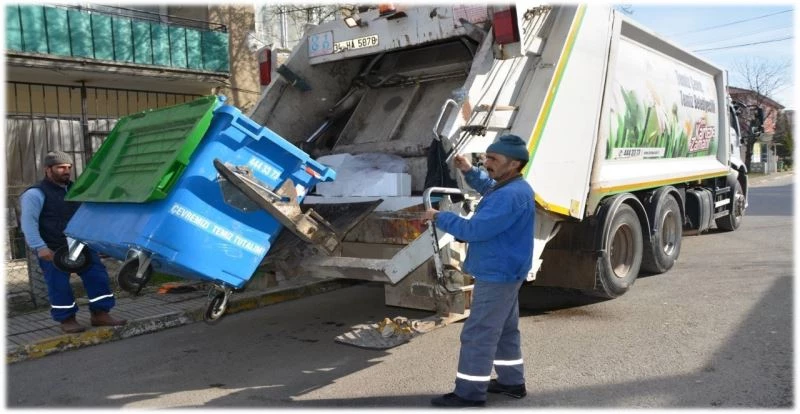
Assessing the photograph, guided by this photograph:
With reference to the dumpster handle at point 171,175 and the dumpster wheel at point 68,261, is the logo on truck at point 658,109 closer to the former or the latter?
the dumpster handle at point 171,175

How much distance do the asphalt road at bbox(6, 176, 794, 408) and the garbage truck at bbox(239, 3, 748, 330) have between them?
421 millimetres

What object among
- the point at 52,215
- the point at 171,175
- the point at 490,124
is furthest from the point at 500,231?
the point at 52,215

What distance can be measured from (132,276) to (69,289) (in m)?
1.91

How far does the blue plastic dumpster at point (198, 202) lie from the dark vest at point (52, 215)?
109cm

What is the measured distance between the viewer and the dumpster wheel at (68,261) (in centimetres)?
433

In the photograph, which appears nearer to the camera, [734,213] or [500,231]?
[500,231]

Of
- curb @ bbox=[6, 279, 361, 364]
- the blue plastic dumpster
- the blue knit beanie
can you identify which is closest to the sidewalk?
curb @ bbox=[6, 279, 361, 364]

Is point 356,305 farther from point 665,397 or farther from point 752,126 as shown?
point 752,126

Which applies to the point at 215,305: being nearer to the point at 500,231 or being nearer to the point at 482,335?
the point at 482,335

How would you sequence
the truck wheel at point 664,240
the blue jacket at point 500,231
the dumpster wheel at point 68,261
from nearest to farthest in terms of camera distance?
the blue jacket at point 500,231, the dumpster wheel at point 68,261, the truck wheel at point 664,240

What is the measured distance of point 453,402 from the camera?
3398 millimetres

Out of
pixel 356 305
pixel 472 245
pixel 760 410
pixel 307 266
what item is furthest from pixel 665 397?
pixel 356 305

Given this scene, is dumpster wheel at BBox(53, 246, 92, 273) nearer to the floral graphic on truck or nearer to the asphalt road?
the asphalt road

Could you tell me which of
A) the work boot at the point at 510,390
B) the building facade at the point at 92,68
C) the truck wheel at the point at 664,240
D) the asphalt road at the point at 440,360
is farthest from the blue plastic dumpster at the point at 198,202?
the building facade at the point at 92,68
